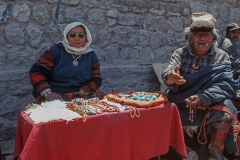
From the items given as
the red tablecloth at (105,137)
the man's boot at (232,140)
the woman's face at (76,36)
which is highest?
the woman's face at (76,36)

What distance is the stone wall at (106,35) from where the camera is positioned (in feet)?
12.5

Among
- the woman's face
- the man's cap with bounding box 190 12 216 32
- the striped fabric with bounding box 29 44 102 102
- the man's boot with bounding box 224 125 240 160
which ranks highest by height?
the man's cap with bounding box 190 12 216 32

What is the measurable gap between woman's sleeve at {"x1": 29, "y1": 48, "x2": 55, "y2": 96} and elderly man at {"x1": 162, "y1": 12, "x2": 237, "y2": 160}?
1172 mm

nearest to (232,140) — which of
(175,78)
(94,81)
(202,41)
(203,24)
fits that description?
(175,78)

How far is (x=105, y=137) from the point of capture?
241cm

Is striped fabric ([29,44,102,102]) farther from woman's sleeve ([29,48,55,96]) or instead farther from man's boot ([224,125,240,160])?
man's boot ([224,125,240,160])

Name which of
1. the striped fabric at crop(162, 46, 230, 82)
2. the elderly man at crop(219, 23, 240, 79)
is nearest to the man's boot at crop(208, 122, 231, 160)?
the striped fabric at crop(162, 46, 230, 82)

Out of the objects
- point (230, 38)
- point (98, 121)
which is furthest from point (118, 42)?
point (98, 121)

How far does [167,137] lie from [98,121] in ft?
2.49

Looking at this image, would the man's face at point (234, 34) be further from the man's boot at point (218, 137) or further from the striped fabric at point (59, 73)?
the striped fabric at point (59, 73)

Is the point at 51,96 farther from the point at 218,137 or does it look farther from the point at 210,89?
the point at 218,137

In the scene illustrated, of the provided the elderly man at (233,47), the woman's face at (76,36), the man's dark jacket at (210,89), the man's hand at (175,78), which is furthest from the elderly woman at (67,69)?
the elderly man at (233,47)

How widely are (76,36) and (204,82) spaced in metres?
1.41

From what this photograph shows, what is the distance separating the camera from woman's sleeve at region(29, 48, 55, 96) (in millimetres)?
3082
